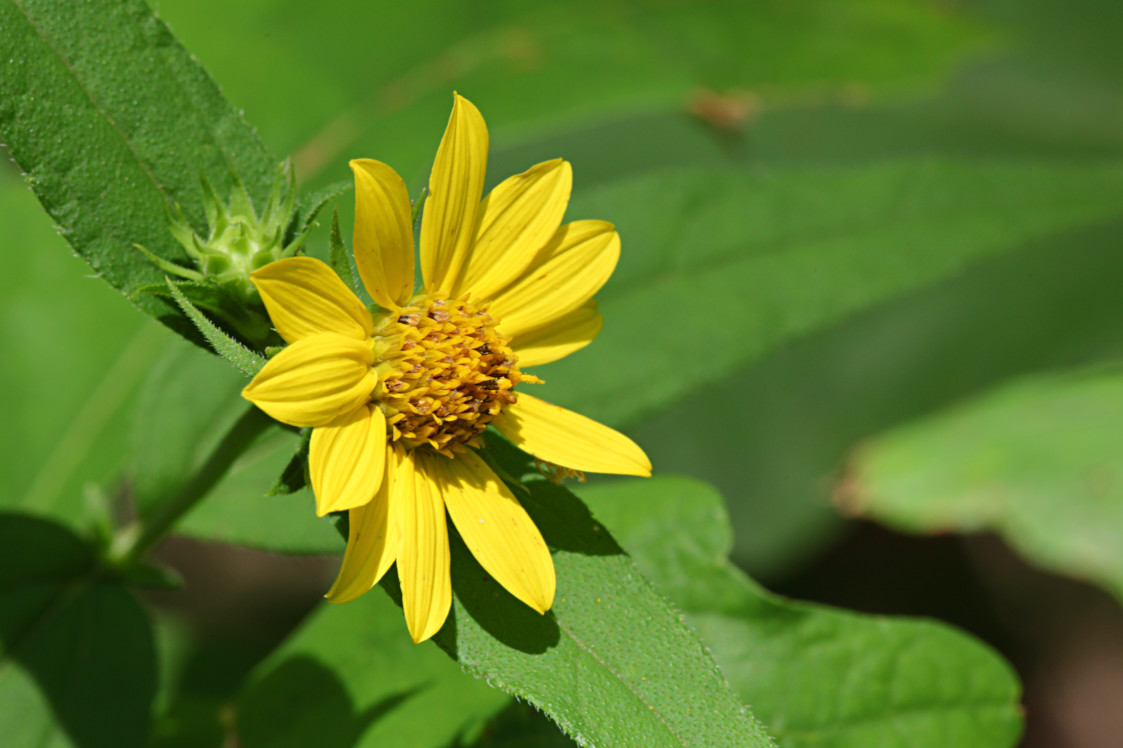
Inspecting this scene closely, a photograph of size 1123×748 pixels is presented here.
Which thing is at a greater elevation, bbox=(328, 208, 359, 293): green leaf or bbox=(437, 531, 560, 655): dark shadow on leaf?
bbox=(328, 208, 359, 293): green leaf

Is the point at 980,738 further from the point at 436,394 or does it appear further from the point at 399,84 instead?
the point at 399,84

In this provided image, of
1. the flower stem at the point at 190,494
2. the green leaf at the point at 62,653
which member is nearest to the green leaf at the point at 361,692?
the green leaf at the point at 62,653

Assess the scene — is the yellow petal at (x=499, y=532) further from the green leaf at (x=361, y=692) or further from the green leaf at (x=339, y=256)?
the green leaf at (x=361, y=692)

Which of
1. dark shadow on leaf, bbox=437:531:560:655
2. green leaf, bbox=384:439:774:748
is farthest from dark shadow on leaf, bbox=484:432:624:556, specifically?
dark shadow on leaf, bbox=437:531:560:655

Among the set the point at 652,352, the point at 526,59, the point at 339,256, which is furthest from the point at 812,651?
the point at 526,59

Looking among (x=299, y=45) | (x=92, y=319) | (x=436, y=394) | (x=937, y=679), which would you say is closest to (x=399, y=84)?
(x=299, y=45)

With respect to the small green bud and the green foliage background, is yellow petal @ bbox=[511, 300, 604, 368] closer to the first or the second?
the green foliage background
